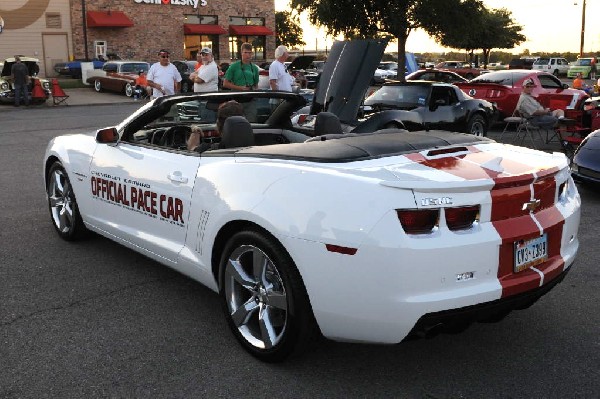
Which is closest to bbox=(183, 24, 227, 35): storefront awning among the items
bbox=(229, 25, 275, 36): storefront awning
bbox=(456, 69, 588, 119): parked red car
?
bbox=(229, 25, 275, 36): storefront awning

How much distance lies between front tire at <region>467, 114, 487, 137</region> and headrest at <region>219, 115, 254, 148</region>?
29.3ft

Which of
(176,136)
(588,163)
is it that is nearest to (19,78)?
(176,136)

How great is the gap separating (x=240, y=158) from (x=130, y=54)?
137 ft

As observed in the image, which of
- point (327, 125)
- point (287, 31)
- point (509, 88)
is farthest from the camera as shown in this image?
point (287, 31)

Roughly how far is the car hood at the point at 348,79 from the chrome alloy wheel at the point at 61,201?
9.54 ft

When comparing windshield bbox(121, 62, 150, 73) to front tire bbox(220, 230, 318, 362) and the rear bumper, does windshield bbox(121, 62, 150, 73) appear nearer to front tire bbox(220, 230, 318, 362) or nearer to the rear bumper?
front tire bbox(220, 230, 318, 362)

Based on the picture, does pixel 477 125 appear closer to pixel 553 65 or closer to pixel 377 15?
→ pixel 377 15

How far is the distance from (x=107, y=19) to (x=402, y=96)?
1309 inches

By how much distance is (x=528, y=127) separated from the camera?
37.2 feet

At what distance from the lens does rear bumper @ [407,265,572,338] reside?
9.08 feet

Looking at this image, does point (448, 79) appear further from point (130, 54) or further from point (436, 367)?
point (130, 54)

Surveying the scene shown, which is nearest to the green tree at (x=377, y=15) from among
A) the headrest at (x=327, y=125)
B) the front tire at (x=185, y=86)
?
the front tire at (x=185, y=86)

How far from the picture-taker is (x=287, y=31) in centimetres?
6881

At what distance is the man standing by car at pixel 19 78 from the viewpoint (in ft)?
67.2
